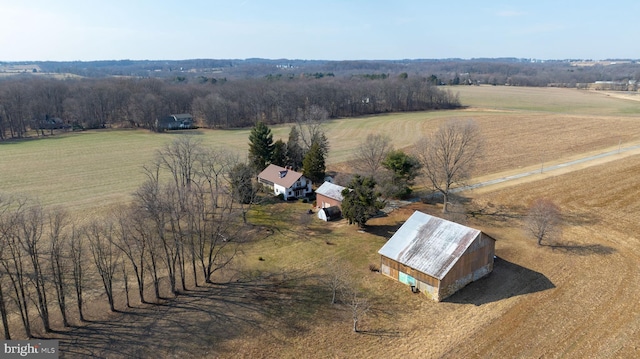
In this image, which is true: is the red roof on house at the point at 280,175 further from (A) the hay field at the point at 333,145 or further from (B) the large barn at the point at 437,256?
(B) the large barn at the point at 437,256

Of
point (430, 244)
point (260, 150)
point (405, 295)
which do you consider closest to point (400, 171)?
point (430, 244)

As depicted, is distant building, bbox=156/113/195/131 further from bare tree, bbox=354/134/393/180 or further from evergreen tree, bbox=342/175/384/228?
evergreen tree, bbox=342/175/384/228

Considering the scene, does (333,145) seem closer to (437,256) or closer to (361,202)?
(361,202)

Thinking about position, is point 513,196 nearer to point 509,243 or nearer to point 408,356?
point 509,243

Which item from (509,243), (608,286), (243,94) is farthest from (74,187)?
(243,94)
